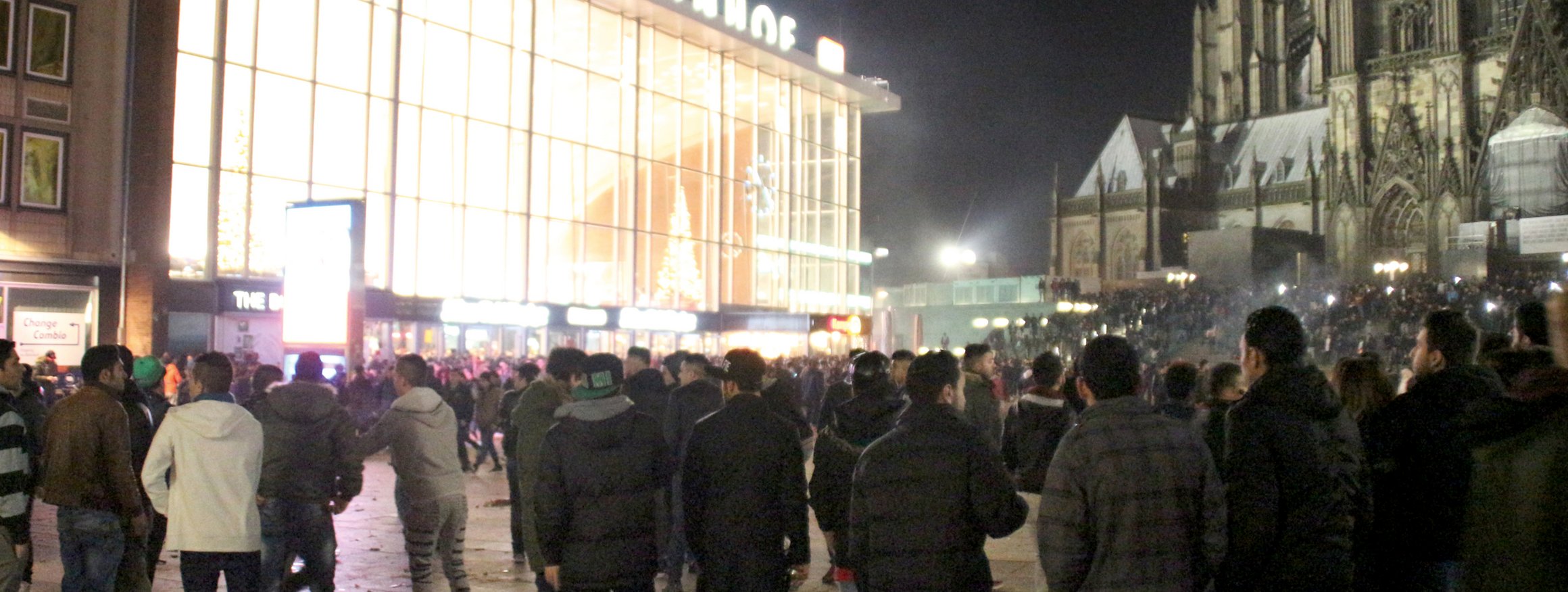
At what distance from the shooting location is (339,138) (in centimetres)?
3016

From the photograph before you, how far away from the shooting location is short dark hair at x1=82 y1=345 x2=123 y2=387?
21.9 ft

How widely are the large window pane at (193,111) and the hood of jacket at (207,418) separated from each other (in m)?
22.6

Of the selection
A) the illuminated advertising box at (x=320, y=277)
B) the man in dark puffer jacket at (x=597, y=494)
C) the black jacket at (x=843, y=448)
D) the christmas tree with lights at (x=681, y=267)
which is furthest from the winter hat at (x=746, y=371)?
the christmas tree with lights at (x=681, y=267)

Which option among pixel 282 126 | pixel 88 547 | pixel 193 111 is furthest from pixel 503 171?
pixel 88 547

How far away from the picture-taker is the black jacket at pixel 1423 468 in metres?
5.01

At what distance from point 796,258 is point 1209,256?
28.4m

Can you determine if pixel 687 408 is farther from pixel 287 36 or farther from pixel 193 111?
pixel 287 36

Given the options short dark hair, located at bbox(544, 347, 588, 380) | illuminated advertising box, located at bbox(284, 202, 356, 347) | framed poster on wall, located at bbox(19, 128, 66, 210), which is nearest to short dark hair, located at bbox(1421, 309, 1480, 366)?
short dark hair, located at bbox(544, 347, 588, 380)

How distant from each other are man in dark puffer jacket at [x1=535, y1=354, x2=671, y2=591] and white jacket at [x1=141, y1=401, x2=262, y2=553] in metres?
1.86

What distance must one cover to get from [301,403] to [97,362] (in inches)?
41.8

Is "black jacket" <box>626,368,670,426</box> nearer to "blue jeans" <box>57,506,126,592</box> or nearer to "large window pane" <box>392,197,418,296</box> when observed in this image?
"blue jeans" <box>57,506,126,592</box>

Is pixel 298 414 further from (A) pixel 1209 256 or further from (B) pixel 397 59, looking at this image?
(A) pixel 1209 256

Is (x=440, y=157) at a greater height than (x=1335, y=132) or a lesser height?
lesser

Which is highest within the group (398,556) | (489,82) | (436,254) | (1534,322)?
(489,82)
